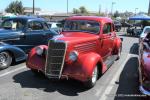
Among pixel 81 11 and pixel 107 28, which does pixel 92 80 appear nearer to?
pixel 107 28

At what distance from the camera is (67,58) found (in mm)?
6719

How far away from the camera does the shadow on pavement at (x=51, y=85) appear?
6.63 metres

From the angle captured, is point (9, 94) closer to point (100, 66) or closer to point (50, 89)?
point (50, 89)

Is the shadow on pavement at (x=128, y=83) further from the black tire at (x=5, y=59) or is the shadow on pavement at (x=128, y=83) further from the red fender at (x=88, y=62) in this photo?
the black tire at (x=5, y=59)

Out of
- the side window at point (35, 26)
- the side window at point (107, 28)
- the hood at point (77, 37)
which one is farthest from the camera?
the side window at point (35, 26)

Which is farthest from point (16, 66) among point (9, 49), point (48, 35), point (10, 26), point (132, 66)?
point (132, 66)

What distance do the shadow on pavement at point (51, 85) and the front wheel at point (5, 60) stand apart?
3.56ft

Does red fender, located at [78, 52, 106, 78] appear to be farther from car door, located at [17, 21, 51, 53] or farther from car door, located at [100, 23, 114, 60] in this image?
car door, located at [17, 21, 51, 53]

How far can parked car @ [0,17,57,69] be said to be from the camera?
891 centimetres

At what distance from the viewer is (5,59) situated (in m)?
8.84

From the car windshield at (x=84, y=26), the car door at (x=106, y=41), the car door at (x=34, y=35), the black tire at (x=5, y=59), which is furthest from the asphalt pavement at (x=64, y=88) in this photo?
the car door at (x=34, y=35)

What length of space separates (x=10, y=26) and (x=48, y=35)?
1.87 meters

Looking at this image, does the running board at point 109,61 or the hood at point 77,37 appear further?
the running board at point 109,61

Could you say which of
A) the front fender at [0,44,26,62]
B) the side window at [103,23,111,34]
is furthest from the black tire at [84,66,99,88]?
the front fender at [0,44,26,62]
